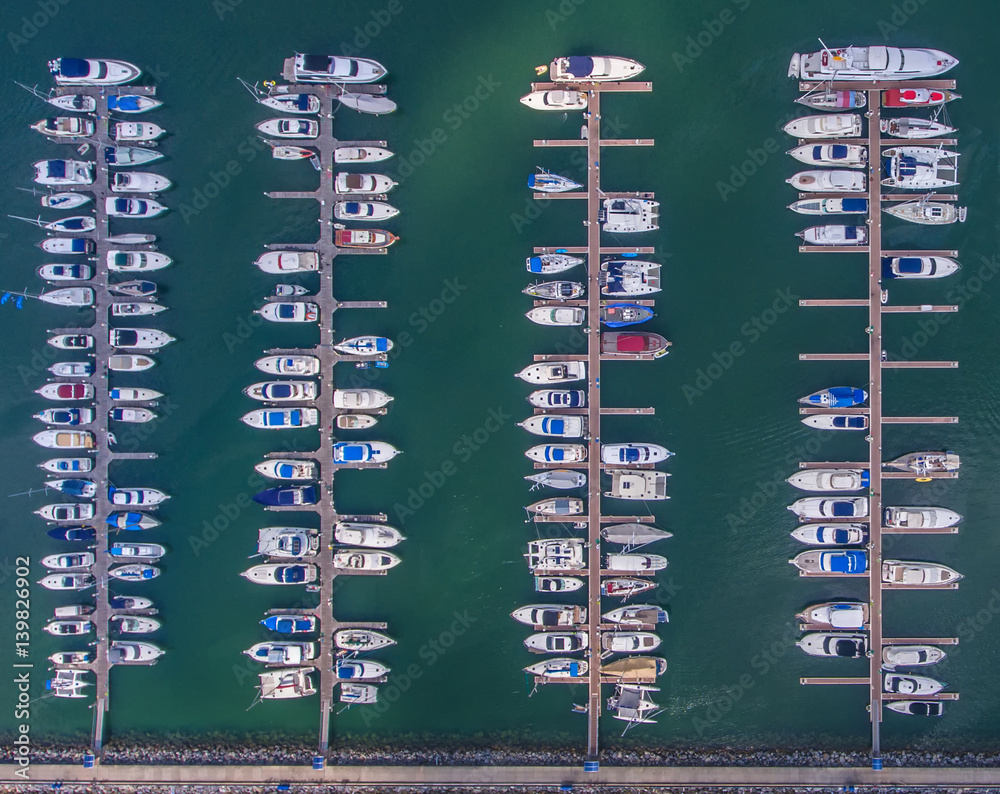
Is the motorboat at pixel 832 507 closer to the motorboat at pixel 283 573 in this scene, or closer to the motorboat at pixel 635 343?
the motorboat at pixel 635 343

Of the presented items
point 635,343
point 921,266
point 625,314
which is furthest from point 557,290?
point 921,266

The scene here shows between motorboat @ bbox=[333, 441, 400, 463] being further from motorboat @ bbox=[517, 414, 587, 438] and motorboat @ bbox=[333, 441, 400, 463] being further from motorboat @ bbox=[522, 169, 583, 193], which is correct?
motorboat @ bbox=[522, 169, 583, 193]

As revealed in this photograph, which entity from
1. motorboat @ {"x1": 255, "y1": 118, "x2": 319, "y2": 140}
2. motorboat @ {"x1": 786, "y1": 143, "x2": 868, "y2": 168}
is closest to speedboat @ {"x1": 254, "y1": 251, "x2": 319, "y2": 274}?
motorboat @ {"x1": 255, "y1": 118, "x2": 319, "y2": 140}

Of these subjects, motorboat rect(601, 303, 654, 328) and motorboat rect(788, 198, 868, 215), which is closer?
motorboat rect(788, 198, 868, 215)

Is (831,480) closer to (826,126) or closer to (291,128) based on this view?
(826,126)

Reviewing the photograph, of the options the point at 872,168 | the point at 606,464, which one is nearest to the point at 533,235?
the point at 606,464

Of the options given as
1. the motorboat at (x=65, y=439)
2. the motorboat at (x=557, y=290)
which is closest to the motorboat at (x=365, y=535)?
the motorboat at (x=65, y=439)

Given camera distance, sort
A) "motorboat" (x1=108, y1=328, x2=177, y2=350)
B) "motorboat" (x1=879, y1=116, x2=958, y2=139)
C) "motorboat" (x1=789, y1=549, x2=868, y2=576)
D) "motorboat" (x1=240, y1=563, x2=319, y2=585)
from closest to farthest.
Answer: "motorboat" (x1=879, y1=116, x2=958, y2=139) → "motorboat" (x1=789, y1=549, x2=868, y2=576) → "motorboat" (x1=108, y1=328, x2=177, y2=350) → "motorboat" (x1=240, y1=563, x2=319, y2=585)
